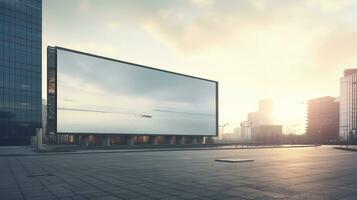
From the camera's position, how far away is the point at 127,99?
75.9 m

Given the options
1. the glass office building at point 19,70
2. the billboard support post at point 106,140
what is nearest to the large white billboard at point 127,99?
the billboard support post at point 106,140

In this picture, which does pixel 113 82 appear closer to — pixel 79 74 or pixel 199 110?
pixel 79 74

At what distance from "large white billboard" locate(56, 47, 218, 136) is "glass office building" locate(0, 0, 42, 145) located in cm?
2917

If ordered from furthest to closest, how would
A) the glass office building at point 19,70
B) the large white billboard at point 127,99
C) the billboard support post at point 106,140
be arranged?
the glass office building at point 19,70 → the billboard support post at point 106,140 → the large white billboard at point 127,99

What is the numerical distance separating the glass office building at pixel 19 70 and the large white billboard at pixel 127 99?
2917 centimetres

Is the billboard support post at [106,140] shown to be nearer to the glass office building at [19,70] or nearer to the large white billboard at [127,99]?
the large white billboard at [127,99]

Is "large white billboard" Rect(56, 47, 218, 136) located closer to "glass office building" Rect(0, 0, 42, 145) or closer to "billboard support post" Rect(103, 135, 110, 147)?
"billboard support post" Rect(103, 135, 110, 147)

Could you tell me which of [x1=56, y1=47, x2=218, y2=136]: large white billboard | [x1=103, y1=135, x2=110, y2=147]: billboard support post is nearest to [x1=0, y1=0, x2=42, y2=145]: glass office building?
[x1=103, y1=135, x2=110, y2=147]: billboard support post

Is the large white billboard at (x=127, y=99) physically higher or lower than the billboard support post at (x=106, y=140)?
higher

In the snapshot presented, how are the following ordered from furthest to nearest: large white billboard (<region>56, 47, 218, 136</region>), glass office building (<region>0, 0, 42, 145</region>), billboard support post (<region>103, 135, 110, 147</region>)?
1. glass office building (<region>0, 0, 42, 145</region>)
2. billboard support post (<region>103, 135, 110, 147</region>)
3. large white billboard (<region>56, 47, 218, 136</region>)

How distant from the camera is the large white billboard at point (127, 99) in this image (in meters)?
64.5

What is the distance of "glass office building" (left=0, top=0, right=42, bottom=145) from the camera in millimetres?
82125

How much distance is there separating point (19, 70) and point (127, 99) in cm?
3564

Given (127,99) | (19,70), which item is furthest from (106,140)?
(19,70)
